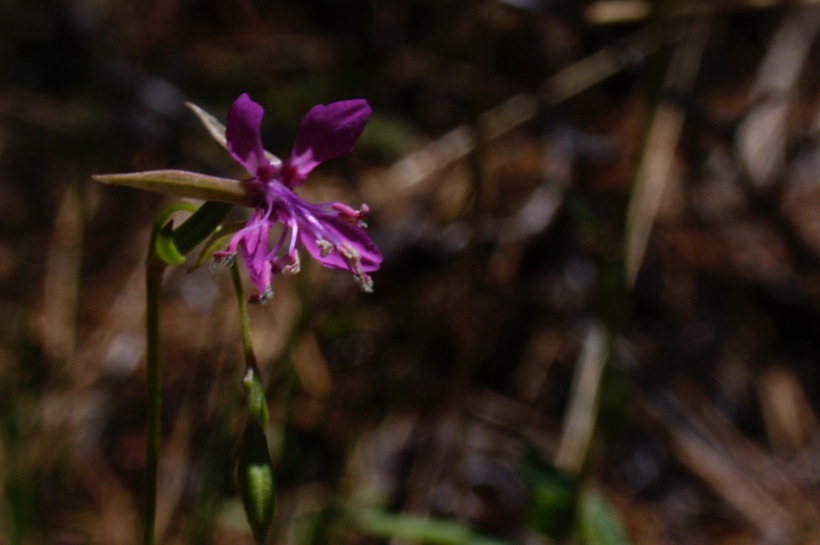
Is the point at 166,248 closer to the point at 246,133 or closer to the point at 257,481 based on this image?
the point at 246,133

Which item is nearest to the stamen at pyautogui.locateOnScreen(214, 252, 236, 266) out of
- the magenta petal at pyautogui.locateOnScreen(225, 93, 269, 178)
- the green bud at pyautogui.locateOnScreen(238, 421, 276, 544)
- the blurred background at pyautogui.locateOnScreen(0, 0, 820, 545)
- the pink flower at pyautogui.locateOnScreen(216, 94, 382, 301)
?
the pink flower at pyautogui.locateOnScreen(216, 94, 382, 301)

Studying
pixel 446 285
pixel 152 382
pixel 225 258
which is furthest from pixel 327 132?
pixel 446 285

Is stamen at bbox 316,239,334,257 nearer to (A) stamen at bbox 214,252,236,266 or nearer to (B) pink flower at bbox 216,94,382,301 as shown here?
(B) pink flower at bbox 216,94,382,301

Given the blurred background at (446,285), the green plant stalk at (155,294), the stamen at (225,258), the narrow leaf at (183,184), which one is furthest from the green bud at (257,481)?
the blurred background at (446,285)

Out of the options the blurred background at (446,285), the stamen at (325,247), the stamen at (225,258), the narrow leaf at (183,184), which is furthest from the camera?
the blurred background at (446,285)

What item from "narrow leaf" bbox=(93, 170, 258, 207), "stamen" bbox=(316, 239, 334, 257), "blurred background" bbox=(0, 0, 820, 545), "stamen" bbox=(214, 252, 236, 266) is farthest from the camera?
"blurred background" bbox=(0, 0, 820, 545)

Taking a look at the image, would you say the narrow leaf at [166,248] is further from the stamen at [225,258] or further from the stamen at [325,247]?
the stamen at [325,247]

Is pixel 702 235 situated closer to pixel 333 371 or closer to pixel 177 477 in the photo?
pixel 333 371
